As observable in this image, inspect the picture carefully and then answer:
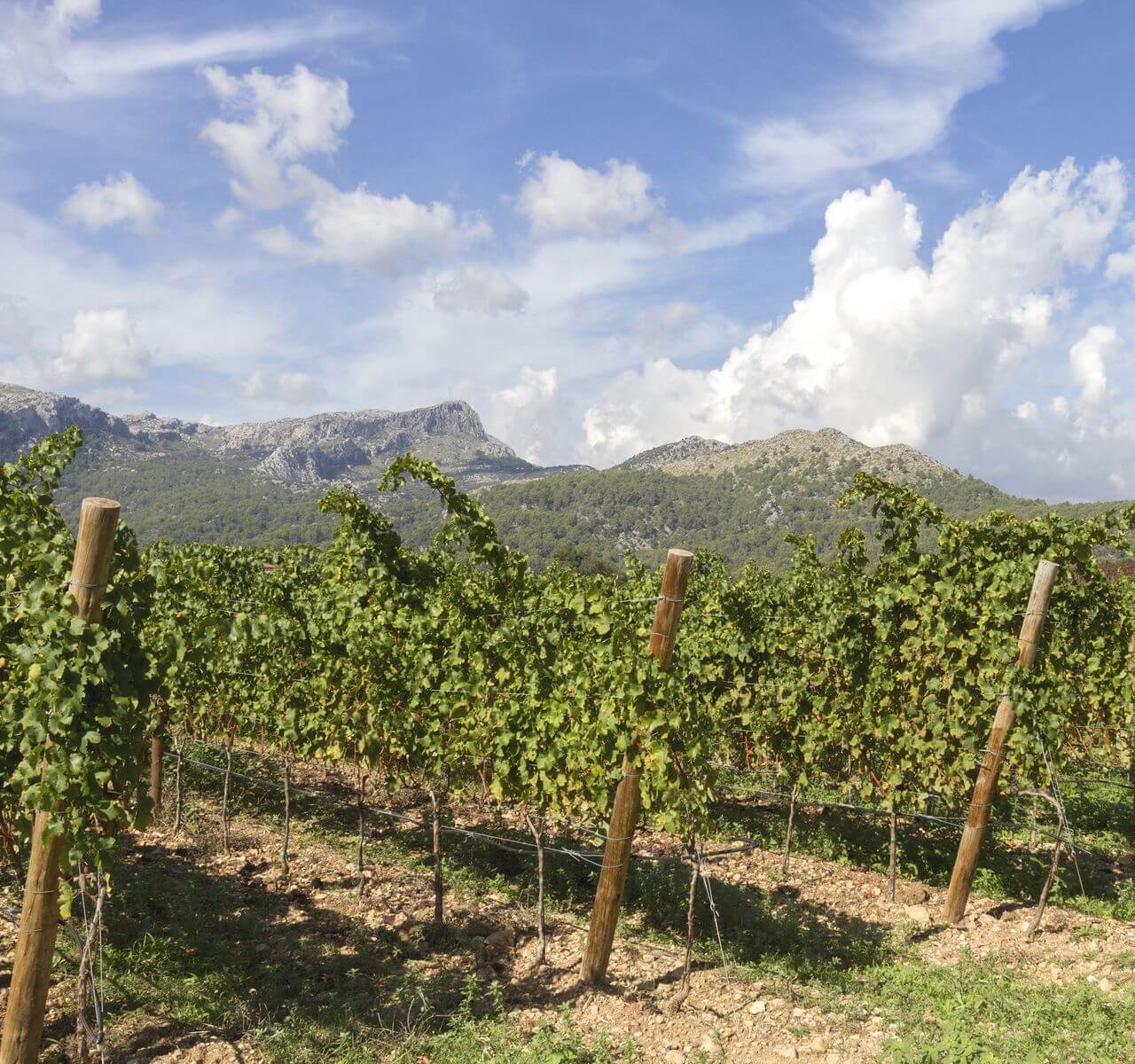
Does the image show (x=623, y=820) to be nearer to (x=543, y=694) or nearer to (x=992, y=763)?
(x=543, y=694)

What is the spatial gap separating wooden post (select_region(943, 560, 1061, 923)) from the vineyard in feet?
0.09

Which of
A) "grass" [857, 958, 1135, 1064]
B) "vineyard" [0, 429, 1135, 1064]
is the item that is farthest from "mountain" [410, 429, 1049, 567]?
"grass" [857, 958, 1135, 1064]

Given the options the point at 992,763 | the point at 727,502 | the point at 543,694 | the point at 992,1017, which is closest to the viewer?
the point at 992,1017

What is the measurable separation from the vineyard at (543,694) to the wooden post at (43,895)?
0.04 ft

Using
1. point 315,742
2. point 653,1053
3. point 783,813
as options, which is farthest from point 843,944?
point 315,742

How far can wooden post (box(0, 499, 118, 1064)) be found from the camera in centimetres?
370

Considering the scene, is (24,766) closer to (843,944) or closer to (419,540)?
(843,944)

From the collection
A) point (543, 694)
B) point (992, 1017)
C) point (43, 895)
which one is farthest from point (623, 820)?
point (43, 895)

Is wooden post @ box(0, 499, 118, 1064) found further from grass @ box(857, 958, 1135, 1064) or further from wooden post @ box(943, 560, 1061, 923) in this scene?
wooden post @ box(943, 560, 1061, 923)

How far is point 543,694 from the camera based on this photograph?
→ 645 cm

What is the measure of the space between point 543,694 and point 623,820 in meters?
1.33

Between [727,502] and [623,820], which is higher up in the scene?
[727,502]

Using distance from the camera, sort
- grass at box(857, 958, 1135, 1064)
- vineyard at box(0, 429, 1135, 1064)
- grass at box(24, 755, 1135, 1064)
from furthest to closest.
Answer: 1. grass at box(24, 755, 1135, 1064)
2. grass at box(857, 958, 1135, 1064)
3. vineyard at box(0, 429, 1135, 1064)

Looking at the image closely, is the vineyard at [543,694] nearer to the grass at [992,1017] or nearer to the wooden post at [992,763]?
the wooden post at [992,763]
